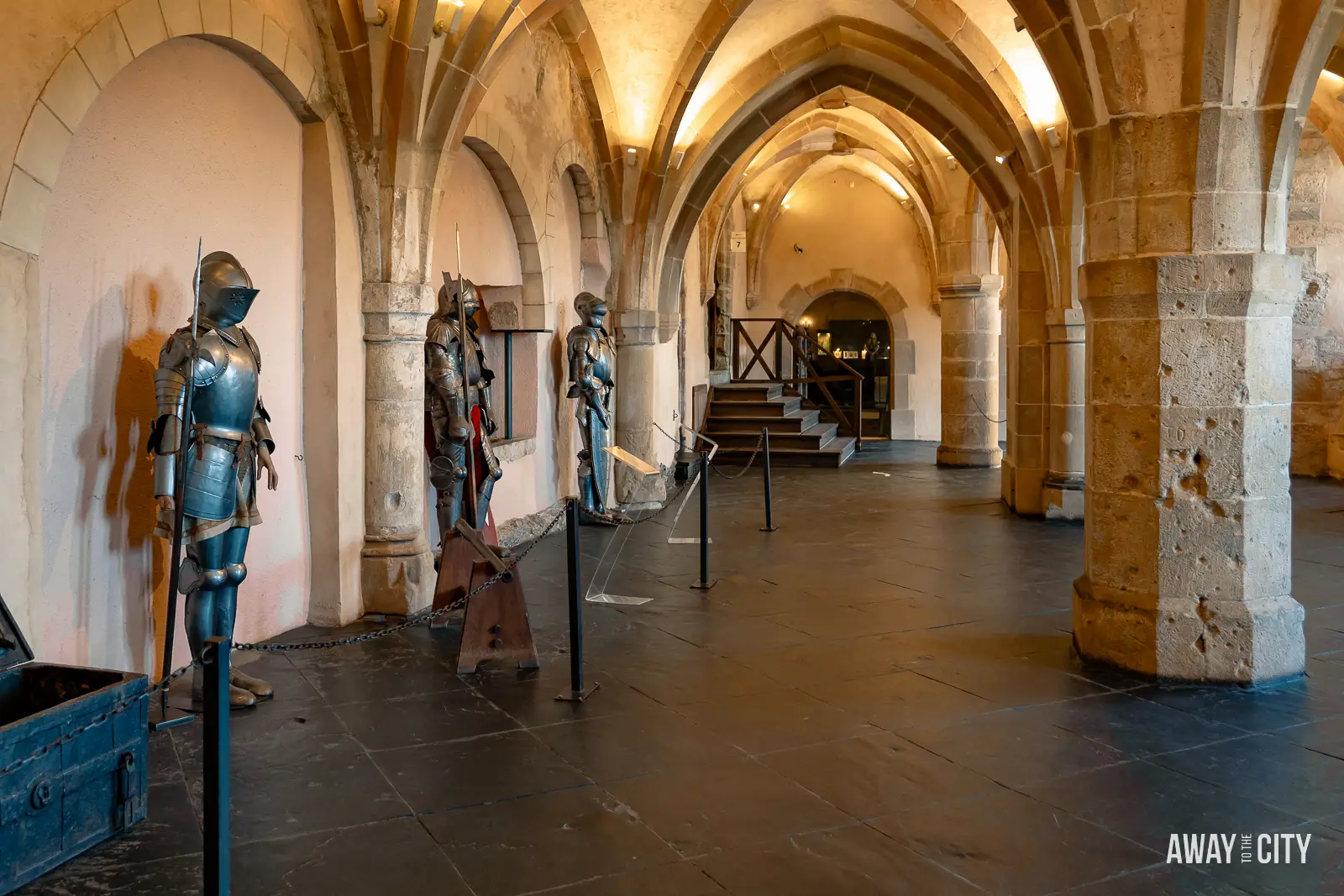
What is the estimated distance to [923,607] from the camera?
5.45 meters

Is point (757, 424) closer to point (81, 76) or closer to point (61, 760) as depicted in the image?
point (81, 76)

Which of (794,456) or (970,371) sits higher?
(970,371)

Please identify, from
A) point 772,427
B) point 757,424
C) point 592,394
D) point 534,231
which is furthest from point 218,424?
point 757,424

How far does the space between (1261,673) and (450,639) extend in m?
3.29

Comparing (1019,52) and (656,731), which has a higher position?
(1019,52)

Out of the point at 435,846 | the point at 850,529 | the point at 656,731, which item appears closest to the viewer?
the point at 435,846

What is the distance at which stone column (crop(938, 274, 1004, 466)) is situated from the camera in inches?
502

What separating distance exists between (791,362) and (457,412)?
12829mm

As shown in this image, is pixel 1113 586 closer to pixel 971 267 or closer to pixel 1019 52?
pixel 1019 52

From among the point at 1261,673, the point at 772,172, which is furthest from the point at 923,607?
the point at 772,172

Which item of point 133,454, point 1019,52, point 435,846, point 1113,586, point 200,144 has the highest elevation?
point 1019,52

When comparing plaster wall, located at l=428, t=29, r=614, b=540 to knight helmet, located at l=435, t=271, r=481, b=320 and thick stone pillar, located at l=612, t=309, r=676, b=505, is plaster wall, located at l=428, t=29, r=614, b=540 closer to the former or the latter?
thick stone pillar, located at l=612, t=309, r=676, b=505

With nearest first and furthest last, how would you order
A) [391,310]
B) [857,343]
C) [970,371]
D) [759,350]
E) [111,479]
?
1. [111,479]
2. [391,310]
3. [970,371]
4. [759,350]
5. [857,343]

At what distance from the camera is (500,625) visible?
14.2 feet
